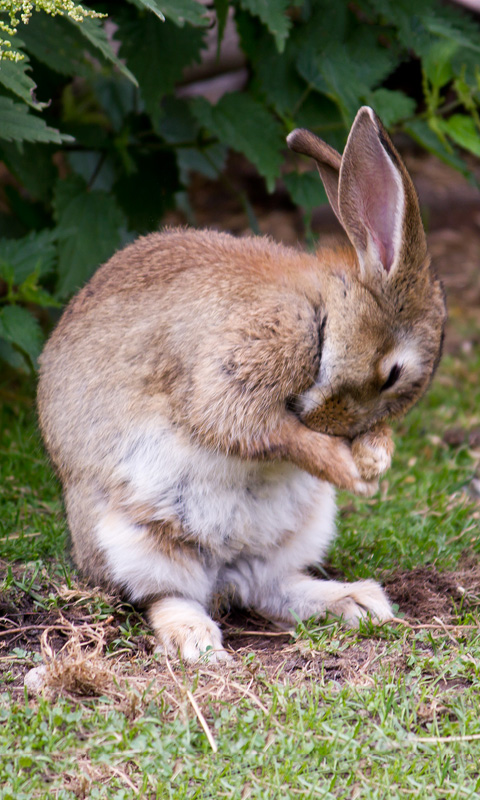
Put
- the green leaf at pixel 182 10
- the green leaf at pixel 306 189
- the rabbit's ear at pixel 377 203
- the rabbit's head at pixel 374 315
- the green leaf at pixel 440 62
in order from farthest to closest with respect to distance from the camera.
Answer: the green leaf at pixel 306 189, the green leaf at pixel 440 62, the green leaf at pixel 182 10, the rabbit's head at pixel 374 315, the rabbit's ear at pixel 377 203

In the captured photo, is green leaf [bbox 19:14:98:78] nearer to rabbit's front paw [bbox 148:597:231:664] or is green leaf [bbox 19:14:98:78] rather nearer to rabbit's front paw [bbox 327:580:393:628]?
rabbit's front paw [bbox 148:597:231:664]

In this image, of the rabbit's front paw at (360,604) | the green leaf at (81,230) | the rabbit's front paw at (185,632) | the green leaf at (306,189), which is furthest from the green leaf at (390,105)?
the rabbit's front paw at (185,632)

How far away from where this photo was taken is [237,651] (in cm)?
301

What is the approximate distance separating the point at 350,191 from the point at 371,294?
36 centimetres

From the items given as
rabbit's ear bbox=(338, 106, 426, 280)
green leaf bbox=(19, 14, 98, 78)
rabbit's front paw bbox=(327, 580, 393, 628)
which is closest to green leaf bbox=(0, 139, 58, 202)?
green leaf bbox=(19, 14, 98, 78)

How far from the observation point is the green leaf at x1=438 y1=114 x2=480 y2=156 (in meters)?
4.35

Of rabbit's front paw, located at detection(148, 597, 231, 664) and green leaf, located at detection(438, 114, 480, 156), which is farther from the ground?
green leaf, located at detection(438, 114, 480, 156)

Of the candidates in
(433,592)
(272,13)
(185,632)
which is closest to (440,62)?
(272,13)

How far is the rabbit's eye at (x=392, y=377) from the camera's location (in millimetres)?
3057

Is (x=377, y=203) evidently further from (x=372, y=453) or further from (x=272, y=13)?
(x=272, y=13)

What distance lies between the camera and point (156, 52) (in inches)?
173

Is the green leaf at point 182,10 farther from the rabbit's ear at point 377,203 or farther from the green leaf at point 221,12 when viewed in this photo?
the rabbit's ear at point 377,203

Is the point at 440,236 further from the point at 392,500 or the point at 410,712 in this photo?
the point at 410,712

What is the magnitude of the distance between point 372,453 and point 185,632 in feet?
2.88
